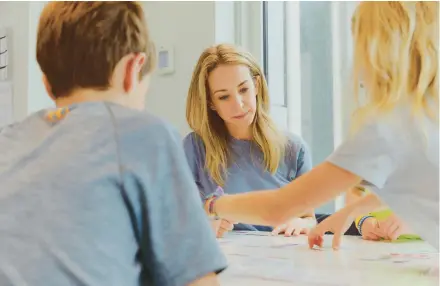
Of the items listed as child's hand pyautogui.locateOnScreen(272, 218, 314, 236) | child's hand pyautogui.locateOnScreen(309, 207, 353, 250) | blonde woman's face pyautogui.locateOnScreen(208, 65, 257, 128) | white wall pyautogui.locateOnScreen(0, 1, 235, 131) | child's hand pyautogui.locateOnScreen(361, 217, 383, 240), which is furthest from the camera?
white wall pyautogui.locateOnScreen(0, 1, 235, 131)

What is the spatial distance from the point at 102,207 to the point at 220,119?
1.10 m

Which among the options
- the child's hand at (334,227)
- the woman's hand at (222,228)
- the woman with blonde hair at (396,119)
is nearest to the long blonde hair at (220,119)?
the woman's hand at (222,228)

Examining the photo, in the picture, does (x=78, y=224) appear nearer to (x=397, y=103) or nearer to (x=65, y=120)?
(x=65, y=120)

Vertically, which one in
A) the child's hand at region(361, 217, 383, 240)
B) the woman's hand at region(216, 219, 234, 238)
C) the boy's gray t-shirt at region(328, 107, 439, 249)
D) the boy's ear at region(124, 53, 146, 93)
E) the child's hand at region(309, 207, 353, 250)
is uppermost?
the boy's ear at region(124, 53, 146, 93)

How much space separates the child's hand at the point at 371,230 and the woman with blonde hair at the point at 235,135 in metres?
0.43

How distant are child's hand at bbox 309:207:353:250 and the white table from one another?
17 mm

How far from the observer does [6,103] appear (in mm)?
1907

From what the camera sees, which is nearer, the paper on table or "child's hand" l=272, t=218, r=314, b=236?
"child's hand" l=272, t=218, r=314, b=236

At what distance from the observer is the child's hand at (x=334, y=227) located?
2.74 feet

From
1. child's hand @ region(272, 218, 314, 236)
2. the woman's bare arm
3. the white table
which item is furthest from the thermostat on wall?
the woman's bare arm

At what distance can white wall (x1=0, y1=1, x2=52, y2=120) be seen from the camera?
1.85m

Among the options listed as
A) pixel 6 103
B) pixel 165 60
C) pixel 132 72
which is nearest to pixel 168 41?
pixel 165 60

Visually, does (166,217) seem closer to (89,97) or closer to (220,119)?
(89,97)

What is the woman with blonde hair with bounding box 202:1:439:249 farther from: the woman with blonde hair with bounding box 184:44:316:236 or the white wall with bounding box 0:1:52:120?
the white wall with bounding box 0:1:52:120
